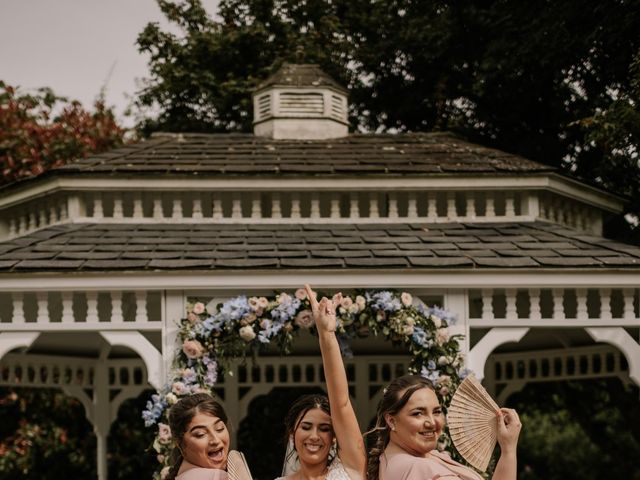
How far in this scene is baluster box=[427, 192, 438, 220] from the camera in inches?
433

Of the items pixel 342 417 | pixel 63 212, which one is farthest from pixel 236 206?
pixel 342 417

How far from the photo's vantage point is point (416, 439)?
4.79 metres

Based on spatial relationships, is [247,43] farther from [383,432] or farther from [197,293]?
[383,432]

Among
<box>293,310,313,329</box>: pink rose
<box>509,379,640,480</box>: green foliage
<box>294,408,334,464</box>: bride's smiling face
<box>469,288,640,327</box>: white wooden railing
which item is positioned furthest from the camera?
<box>509,379,640,480</box>: green foliage

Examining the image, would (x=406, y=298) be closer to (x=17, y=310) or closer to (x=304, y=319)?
(x=304, y=319)

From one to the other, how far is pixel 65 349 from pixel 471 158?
5603 millimetres

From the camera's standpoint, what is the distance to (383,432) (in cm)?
504

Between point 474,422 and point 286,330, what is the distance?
13.9 feet

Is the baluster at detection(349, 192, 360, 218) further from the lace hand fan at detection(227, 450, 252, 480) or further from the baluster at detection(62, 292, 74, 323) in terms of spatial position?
the lace hand fan at detection(227, 450, 252, 480)

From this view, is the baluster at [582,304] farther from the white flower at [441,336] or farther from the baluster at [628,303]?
the white flower at [441,336]

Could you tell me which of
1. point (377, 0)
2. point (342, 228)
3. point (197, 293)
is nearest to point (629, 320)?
point (342, 228)

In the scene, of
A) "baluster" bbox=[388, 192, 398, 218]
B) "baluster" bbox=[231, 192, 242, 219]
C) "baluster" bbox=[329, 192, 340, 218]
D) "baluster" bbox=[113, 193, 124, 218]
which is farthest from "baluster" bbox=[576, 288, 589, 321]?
"baluster" bbox=[113, 193, 124, 218]

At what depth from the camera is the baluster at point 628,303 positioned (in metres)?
A: 9.21

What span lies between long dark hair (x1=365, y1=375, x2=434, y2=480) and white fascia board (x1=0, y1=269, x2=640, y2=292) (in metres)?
3.83
